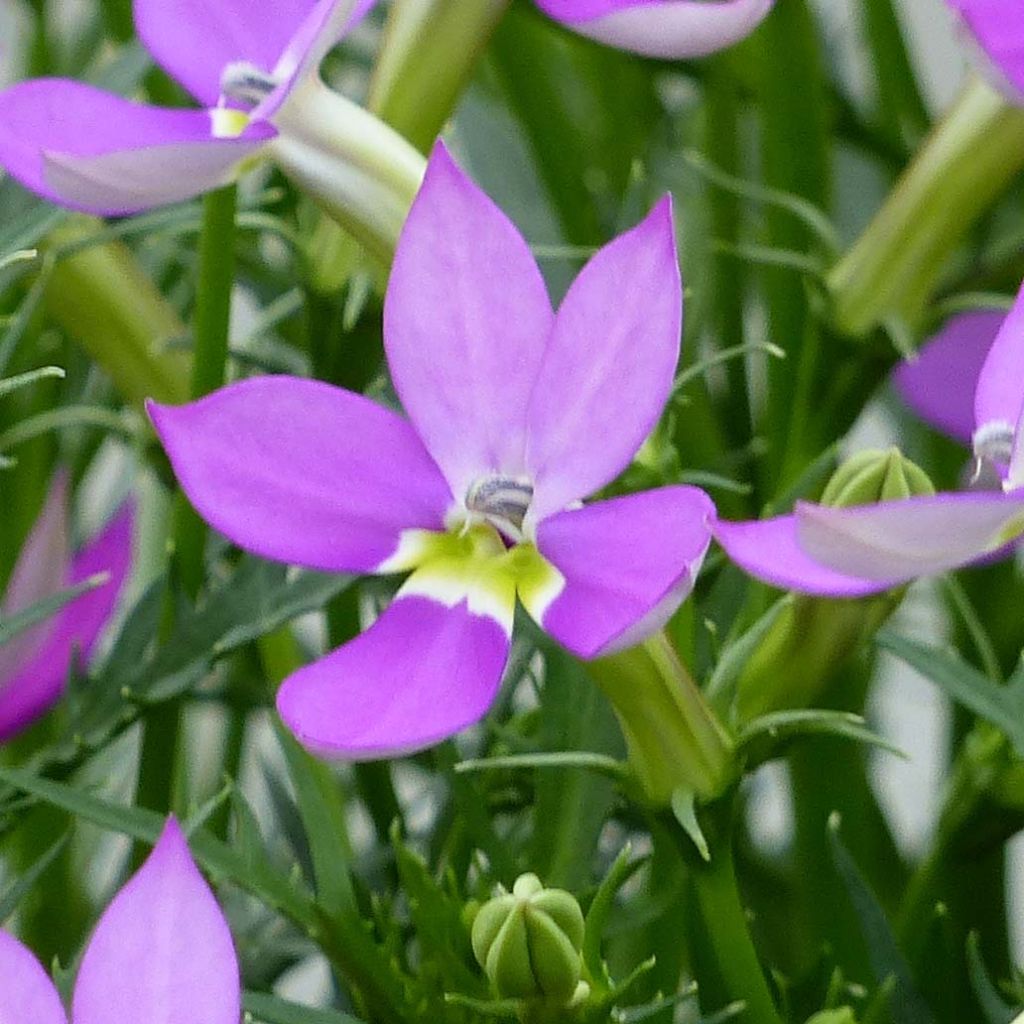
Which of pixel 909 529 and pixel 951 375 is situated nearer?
pixel 909 529

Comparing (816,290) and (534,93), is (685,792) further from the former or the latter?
(534,93)

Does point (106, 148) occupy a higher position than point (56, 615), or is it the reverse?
point (106, 148)

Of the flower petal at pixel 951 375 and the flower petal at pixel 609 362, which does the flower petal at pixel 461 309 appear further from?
the flower petal at pixel 951 375

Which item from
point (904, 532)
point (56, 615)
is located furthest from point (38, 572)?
point (904, 532)

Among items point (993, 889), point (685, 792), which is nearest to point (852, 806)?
point (993, 889)

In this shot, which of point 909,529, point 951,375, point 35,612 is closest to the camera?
point 909,529

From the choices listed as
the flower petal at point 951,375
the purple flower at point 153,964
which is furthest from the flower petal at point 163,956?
the flower petal at point 951,375

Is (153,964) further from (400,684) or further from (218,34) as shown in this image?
(218,34)
